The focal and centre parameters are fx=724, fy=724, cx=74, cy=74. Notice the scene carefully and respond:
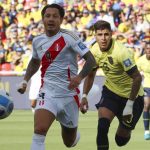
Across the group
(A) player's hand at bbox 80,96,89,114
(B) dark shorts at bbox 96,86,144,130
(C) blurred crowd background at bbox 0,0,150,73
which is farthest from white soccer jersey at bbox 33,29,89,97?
(C) blurred crowd background at bbox 0,0,150,73

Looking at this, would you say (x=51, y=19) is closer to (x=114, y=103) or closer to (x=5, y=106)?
(x=5, y=106)

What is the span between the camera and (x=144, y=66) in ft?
58.5

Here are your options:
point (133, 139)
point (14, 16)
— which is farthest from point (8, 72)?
point (133, 139)

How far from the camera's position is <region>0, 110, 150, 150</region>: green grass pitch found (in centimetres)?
1381

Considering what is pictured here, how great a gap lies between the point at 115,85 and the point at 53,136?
5.11 m

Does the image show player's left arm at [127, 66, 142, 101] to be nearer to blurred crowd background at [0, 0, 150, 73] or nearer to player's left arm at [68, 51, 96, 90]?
player's left arm at [68, 51, 96, 90]

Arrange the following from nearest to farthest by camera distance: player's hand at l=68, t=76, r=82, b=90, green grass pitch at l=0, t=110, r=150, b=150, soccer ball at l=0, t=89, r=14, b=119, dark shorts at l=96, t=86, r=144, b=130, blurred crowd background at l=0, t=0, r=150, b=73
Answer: player's hand at l=68, t=76, r=82, b=90
soccer ball at l=0, t=89, r=14, b=119
dark shorts at l=96, t=86, r=144, b=130
green grass pitch at l=0, t=110, r=150, b=150
blurred crowd background at l=0, t=0, r=150, b=73

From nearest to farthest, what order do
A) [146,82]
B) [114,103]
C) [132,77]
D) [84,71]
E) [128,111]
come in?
[84,71], [128,111], [132,77], [114,103], [146,82]

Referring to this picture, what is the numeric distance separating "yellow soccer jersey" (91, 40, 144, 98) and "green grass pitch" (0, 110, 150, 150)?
8.15 feet

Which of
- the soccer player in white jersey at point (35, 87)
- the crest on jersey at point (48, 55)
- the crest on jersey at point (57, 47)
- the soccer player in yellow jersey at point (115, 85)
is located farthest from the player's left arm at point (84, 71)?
the soccer player in white jersey at point (35, 87)

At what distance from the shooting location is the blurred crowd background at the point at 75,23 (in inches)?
1064

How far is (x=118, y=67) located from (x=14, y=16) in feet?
70.9

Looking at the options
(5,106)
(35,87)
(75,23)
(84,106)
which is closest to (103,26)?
(84,106)

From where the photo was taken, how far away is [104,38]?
428 inches
